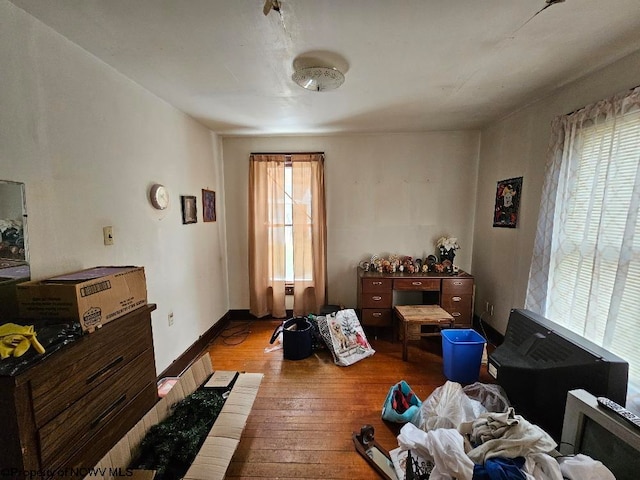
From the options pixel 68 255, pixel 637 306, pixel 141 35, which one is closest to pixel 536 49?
pixel 637 306

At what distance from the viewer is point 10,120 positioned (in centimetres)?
111

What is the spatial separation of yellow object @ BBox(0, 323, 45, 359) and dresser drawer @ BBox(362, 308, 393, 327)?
98.1 inches

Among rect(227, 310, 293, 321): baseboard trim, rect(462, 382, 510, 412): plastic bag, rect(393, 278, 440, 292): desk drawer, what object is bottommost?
rect(227, 310, 293, 321): baseboard trim

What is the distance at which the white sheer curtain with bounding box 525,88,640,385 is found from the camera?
4.62ft

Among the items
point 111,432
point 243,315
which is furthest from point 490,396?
point 243,315

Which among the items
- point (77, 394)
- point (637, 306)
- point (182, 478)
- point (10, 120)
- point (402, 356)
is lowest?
point (402, 356)

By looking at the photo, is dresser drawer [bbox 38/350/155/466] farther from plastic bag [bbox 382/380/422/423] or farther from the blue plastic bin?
the blue plastic bin

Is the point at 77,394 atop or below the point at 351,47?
below

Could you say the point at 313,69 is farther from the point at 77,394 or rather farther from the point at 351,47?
the point at 77,394

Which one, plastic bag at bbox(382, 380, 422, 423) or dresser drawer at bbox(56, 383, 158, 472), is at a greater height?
dresser drawer at bbox(56, 383, 158, 472)

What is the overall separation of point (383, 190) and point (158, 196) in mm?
2406

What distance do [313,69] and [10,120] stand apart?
145 centimetres

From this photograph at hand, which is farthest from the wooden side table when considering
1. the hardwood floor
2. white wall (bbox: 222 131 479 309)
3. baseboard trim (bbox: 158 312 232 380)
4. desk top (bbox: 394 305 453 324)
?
baseboard trim (bbox: 158 312 232 380)

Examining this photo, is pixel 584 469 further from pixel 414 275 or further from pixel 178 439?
pixel 414 275
